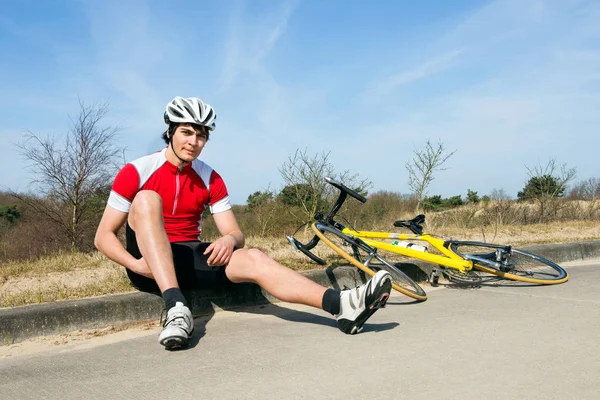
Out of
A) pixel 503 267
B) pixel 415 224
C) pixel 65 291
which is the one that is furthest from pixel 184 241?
pixel 503 267

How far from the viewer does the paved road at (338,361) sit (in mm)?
2354

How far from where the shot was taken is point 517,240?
8414 millimetres

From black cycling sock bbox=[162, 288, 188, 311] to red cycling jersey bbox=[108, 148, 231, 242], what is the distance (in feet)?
2.02

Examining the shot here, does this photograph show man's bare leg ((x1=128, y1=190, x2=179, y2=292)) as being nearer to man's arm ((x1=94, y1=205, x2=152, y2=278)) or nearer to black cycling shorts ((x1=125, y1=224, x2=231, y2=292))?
man's arm ((x1=94, y1=205, x2=152, y2=278))

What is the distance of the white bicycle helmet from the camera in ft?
11.8

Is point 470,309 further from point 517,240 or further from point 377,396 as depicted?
point 517,240

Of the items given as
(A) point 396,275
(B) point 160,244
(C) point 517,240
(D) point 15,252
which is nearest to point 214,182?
(B) point 160,244

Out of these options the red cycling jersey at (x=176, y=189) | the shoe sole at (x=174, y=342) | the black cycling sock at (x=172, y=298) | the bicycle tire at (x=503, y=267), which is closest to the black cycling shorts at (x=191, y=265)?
the red cycling jersey at (x=176, y=189)

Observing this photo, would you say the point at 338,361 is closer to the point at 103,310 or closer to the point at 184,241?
the point at 184,241

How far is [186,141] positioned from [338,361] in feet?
5.93

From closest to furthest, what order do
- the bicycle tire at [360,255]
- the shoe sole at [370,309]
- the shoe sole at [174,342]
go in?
the shoe sole at [174,342] < the shoe sole at [370,309] < the bicycle tire at [360,255]

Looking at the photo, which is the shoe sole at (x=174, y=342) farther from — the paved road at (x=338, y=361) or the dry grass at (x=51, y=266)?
the dry grass at (x=51, y=266)

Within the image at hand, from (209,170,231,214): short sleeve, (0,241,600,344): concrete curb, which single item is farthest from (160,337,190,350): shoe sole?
(209,170,231,214): short sleeve

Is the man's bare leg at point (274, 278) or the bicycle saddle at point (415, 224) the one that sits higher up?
the bicycle saddle at point (415, 224)
